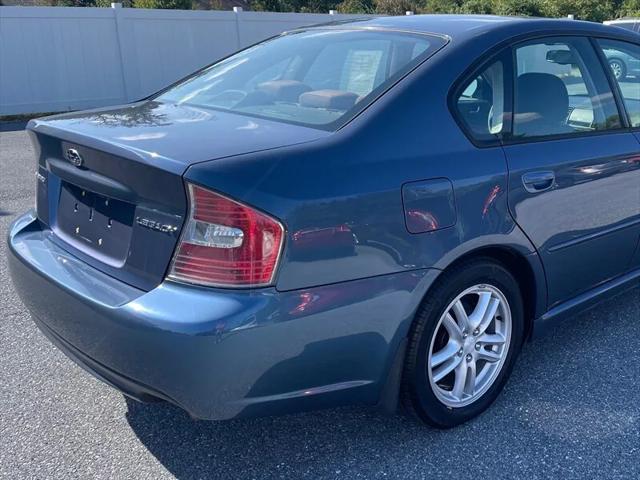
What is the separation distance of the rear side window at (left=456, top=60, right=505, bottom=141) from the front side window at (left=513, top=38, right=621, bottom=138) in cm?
10

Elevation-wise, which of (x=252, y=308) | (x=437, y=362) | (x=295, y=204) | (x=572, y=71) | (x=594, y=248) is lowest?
(x=437, y=362)

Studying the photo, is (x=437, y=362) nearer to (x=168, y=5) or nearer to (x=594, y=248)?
(x=594, y=248)

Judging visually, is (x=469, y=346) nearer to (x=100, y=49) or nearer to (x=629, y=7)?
(x=100, y=49)

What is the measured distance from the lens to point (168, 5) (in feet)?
68.3

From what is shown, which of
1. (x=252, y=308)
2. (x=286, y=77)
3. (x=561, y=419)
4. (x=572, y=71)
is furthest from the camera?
(x=572, y=71)

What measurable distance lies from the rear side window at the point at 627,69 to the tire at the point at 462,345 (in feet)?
4.57

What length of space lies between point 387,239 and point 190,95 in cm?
142

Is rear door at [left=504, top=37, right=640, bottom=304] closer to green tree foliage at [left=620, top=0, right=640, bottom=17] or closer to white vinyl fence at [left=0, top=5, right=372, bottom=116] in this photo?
white vinyl fence at [left=0, top=5, right=372, bottom=116]

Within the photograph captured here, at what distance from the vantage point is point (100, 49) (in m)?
14.1

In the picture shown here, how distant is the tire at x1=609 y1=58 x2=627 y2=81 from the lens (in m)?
3.38

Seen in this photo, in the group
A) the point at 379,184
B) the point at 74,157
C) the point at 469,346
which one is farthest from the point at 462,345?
the point at 74,157

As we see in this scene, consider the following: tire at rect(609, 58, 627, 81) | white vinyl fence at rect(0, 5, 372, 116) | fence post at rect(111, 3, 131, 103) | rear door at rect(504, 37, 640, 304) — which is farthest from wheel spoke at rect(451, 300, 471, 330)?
fence post at rect(111, 3, 131, 103)

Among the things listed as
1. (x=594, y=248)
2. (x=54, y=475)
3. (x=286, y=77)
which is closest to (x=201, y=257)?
(x=54, y=475)

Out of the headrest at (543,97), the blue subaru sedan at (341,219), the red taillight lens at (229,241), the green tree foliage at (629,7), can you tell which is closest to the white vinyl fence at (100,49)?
the headrest at (543,97)
